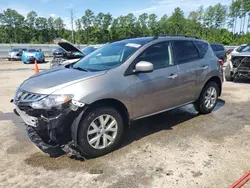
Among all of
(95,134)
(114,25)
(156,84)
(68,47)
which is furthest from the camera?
(114,25)

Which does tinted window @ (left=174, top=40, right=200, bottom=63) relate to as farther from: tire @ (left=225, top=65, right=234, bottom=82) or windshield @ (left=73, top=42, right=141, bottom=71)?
tire @ (left=225, top=65, right=234, bottom=82)

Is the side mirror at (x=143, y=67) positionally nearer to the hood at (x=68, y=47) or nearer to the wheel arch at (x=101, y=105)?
the wheel arch at (x=101, y=105)

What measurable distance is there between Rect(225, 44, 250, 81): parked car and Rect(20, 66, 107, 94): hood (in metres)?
7.06

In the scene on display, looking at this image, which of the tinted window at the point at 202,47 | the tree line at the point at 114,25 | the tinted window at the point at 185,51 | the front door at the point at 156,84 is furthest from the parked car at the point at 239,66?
the tree line at the point at 114,25

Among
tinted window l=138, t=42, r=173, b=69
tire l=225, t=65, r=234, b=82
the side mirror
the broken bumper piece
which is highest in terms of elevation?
tinted window l=138, t=42, r=173, b=69

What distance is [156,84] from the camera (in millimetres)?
3957

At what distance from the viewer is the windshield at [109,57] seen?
150 inches

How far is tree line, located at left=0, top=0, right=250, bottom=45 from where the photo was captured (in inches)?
2741

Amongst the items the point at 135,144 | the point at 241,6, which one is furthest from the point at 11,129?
the point at 241,6

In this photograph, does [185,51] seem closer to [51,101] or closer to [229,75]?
[51,101]

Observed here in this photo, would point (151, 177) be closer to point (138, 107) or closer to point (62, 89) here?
point (138, 107)

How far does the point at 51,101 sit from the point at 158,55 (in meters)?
2.06

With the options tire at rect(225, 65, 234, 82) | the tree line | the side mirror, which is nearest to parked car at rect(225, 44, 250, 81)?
tire at rect(225, 65, 234, 82)

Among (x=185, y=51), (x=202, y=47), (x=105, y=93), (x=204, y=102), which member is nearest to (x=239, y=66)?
(x=202, y=47)
